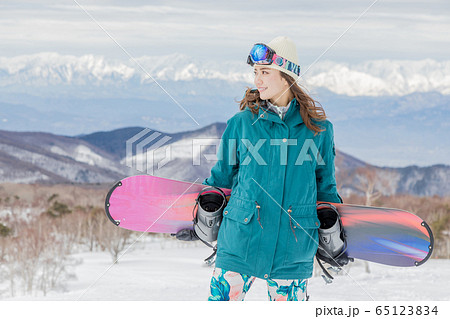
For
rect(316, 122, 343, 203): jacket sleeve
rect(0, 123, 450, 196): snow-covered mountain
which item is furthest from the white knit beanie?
rect(0, 123, 450, 196): snow-covered mountain

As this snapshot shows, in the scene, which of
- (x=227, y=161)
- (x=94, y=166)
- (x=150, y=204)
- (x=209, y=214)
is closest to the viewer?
(x=227, y=161)

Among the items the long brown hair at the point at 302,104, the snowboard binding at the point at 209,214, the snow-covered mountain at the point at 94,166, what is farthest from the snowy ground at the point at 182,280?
the snow-covered mountain at the point at 94,166

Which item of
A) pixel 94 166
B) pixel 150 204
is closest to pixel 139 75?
pixel 94 166

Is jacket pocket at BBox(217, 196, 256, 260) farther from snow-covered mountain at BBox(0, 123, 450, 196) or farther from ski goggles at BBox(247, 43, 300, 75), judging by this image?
snow-covered mountain at BBox(0, 123, 450, 196)

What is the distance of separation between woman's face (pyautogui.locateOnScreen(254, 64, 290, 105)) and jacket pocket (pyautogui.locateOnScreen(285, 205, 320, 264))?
459 mm

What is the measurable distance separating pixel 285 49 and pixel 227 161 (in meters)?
0.55

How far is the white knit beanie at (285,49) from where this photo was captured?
2.27m

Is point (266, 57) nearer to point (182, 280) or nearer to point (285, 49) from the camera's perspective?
point (285, 49)

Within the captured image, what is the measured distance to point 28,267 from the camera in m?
24.8

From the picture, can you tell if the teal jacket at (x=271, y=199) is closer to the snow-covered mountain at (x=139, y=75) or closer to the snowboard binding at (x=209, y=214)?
the snowboard binding at (x=209, y=214)

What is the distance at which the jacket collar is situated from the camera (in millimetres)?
2127

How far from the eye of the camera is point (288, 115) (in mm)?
2158
